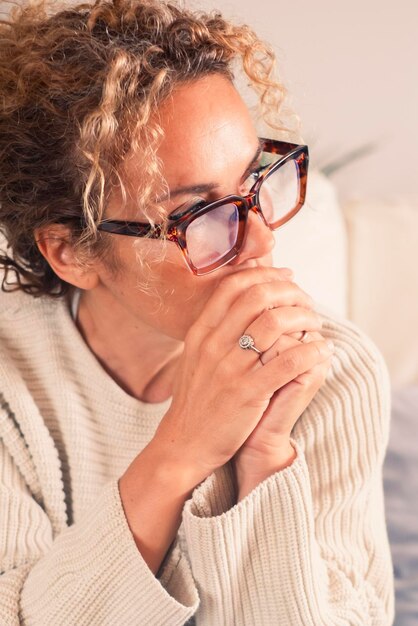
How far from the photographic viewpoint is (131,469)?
119cm

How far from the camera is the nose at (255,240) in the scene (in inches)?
45.3

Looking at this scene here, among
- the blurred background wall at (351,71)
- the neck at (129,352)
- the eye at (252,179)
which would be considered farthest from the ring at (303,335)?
the blurred background wall at (351,71)

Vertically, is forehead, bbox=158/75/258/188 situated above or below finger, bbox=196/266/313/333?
above

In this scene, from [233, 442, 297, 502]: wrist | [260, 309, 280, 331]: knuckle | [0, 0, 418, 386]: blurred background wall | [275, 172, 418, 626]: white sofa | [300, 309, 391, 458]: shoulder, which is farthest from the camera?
[0, 0, 418, 386]: blurred background wall

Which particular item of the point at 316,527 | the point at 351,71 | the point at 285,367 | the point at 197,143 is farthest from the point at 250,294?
the point at 351,71

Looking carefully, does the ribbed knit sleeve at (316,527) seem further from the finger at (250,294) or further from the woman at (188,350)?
the finger at (250,294)

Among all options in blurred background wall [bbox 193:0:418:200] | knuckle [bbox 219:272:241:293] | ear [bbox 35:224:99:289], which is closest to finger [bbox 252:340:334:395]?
knuckle [bbox 219:272:241:293]

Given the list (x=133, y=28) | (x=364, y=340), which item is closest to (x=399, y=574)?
(x=364, y=340)

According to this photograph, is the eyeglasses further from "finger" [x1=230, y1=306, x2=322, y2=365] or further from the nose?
"finger" [x1=230, y1=306, x2=322, y2=365]

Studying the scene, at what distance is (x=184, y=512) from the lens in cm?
117

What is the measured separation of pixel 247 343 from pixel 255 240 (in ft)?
0.52

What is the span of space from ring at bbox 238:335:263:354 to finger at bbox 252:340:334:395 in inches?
1.2

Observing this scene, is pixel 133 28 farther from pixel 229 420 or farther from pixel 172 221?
pixel 229 420

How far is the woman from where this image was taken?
112 centimetres
